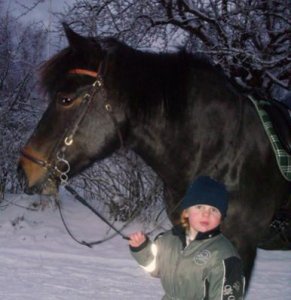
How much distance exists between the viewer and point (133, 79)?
2521 mm

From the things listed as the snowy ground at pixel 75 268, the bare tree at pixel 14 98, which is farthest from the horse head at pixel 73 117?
the bare tree at pixel 14 98

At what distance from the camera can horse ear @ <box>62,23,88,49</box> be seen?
2.44 metres

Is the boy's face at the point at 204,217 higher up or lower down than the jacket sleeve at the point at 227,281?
higher up

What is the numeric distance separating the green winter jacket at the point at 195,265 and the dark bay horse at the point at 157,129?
48cm

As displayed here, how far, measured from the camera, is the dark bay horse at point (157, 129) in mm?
2484

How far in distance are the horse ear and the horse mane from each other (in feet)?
0.10

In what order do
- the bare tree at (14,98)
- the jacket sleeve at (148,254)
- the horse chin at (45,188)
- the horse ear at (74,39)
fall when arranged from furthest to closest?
the bare tree at (14,98), the horse chin at (45,188), the horse ear at (74,39), the jacket sleeve at (148,254)

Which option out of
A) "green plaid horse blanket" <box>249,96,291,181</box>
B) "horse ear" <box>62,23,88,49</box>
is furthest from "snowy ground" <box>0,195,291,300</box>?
"horse ear" <box>62,23,88,49</box>

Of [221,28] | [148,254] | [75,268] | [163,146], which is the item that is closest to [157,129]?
[163,146]

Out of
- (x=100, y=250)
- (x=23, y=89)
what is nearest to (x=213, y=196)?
(x=100, y=250)

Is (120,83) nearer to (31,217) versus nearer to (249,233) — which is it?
(249,233)

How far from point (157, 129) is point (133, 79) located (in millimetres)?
293

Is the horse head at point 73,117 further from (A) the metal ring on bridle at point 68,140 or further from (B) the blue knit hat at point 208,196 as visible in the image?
(B) the blue knit hat at point 208,196

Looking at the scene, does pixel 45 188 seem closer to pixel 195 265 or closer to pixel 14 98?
pixel 195 265
